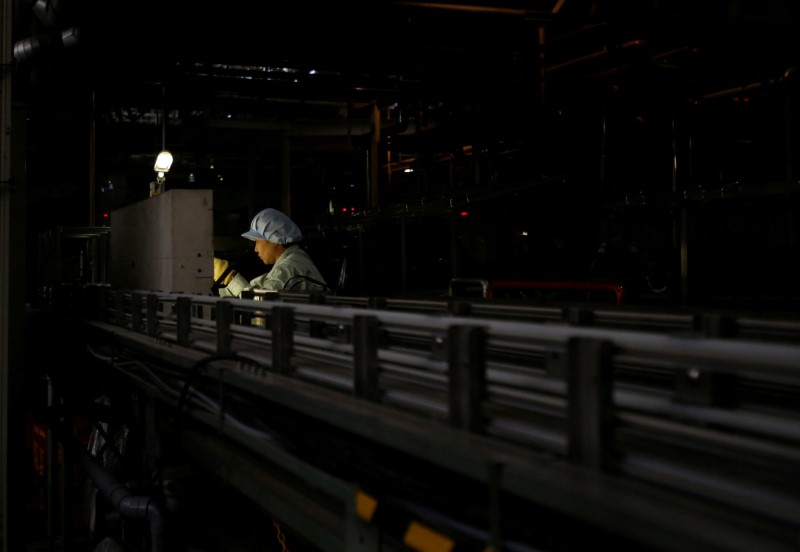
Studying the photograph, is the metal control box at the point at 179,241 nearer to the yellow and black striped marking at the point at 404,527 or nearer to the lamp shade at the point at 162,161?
the yellow and black striped marking at the point at 404,527

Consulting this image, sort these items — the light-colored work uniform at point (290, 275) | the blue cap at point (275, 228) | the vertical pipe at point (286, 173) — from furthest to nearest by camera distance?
1. the vertical pipe at point (286, 173)
2. the blue cap at point (275, 228)
3. the light-colored work uniform at point (290, 275)

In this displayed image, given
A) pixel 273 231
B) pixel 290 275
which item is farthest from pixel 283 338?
pixel 273 231

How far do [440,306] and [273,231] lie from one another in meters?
3.26

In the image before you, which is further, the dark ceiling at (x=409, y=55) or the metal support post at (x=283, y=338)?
the dark ceiling at (x=409, y=55)

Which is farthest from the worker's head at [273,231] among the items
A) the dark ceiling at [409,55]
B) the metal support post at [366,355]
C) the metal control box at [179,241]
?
the metal support post at [366,355]

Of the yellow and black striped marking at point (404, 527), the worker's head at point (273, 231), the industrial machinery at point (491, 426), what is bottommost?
the yellow and black striped marking at point (404, 527)

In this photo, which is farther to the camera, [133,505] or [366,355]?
[133,505]

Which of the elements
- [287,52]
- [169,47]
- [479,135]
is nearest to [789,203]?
[479,135]

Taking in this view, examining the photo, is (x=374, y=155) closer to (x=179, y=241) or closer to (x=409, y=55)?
(x=409, y=55)

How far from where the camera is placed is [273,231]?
650 centimetres

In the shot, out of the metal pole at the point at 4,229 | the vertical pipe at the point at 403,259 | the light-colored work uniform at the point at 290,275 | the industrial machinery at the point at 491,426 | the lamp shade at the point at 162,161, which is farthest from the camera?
the lamp shade at the point at 162,161

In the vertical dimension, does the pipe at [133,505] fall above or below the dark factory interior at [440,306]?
below

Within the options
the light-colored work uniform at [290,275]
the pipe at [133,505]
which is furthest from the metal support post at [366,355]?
the light-colored work uniform at [290,275]

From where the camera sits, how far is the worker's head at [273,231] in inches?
256
